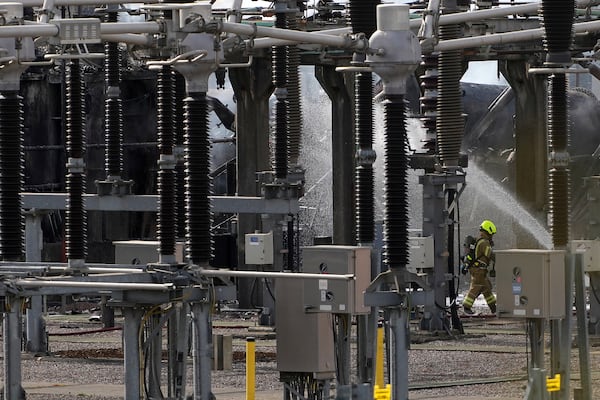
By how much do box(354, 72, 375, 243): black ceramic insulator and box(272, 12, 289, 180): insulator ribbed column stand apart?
4.46m

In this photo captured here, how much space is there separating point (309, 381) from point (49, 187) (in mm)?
23334

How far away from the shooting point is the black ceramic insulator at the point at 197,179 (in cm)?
1697

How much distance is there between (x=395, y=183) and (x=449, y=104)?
12459 millimetres

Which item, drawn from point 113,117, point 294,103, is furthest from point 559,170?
point 294,103

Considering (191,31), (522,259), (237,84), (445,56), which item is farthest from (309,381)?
(237,84)

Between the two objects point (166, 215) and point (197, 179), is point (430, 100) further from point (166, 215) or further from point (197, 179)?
point (197, 179)

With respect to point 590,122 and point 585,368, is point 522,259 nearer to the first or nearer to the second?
point 585,368

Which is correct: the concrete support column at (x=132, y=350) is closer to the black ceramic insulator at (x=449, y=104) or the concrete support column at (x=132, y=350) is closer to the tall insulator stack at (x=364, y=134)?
the tall insulator stack at (x=364, y=134)

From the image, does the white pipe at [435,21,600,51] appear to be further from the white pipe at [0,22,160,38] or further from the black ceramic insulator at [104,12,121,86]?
the black ceramic insulator at [104,12,121,86]

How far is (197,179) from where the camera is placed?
17.1m

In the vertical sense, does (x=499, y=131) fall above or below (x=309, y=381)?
above

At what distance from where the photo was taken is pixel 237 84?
3684 centimetres

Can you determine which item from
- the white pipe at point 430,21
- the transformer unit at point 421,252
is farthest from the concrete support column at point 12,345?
the transformer unit at point 421,252

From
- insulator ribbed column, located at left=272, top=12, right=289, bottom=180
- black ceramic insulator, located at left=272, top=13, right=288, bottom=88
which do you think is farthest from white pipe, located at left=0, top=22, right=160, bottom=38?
black ceramic insulator, located at left=272, top=13, right=288, bottom=88
